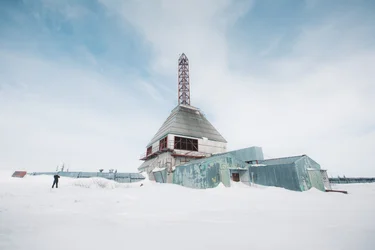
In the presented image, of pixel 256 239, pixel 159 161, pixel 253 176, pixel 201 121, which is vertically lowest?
pixel 256 239

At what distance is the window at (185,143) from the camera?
1043 inches

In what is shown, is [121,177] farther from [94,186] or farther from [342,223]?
[342,223]

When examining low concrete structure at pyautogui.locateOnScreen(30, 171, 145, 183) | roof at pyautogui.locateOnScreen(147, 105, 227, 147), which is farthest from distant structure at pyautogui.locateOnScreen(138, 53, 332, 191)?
low concrete structure at pyautogui.locateOnScreen(30, 171, 145, 183)

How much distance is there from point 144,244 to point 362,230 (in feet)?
18.1

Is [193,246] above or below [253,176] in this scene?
below

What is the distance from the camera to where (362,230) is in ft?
14.0

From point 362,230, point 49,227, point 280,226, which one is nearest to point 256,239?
point 280,226

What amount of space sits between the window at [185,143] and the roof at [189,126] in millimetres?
847

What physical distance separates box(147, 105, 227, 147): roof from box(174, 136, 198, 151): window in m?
0.85

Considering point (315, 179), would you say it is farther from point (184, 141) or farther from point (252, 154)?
point (184, 141)

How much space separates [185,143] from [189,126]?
382 centimetres

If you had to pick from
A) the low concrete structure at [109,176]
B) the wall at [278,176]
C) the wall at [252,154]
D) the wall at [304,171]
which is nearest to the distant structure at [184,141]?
the low concrete structure at [109,176]

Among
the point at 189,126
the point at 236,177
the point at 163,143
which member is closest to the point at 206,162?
the point at 236,177

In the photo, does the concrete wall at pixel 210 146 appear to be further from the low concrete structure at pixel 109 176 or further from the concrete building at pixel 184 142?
the low concrete structure at pixel 109 176
